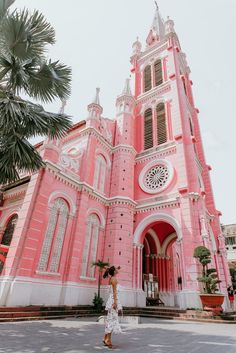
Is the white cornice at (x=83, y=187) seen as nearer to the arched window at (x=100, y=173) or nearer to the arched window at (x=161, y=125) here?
the arched window at (x=100, y=173)

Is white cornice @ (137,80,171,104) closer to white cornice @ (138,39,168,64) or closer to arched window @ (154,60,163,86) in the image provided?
arched window @ (154,60,163,86)

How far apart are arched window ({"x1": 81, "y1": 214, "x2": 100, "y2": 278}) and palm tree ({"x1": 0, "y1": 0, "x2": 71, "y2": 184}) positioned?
776cm

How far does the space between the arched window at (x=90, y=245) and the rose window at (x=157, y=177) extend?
5.45 metres

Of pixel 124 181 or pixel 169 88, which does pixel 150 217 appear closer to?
pixel 124 181

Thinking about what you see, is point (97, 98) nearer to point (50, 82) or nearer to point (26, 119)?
point (50, 82)

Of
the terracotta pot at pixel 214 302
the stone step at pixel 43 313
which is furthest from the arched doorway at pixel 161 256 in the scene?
the stone step at pixel 43 313

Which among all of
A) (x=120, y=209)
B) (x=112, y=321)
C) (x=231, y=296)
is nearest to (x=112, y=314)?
(x=112, y=321)

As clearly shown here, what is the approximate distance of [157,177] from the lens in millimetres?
18359

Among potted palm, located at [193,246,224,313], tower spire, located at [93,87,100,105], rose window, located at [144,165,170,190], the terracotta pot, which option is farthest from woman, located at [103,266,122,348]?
tower spire, located at [93,87,100,105]

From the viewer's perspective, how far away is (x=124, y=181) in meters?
18.0

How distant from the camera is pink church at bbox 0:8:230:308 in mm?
11508

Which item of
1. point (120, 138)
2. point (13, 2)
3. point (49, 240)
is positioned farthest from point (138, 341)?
point (120, 138)

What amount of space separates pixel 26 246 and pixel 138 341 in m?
7.06

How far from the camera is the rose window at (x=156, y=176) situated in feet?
57.6
